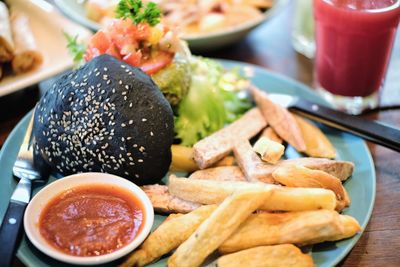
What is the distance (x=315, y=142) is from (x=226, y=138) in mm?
477

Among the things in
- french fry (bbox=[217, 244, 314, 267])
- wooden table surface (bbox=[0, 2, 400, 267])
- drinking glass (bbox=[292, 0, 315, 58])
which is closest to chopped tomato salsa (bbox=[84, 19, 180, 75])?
wooden table surface (bbox=[0, 2, 400, 267])

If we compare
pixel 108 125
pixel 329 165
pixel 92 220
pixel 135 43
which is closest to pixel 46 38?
pixel 135 43

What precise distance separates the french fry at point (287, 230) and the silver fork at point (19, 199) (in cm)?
78

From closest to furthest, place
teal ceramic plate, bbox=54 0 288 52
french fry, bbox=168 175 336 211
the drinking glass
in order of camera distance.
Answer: french fry, bbox=168 175 336 211 → teal ceramic plate, bbox=54 0 288 52 → the drinking glass

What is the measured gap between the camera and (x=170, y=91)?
268 cm

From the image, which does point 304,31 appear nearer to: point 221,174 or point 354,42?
point 354,42

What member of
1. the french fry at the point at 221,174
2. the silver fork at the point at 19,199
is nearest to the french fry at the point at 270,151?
the french fry at the point at 221,174

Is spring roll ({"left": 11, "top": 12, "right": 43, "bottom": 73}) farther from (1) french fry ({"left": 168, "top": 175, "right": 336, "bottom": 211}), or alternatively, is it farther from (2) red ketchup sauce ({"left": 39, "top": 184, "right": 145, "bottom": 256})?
(1) french fry ({"left": 168, "top": 175, "right": 336, "bottom": 211})

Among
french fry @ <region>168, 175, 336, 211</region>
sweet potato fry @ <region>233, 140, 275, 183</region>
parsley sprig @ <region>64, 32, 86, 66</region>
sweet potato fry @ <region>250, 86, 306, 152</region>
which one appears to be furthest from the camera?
parsley sprig @ <region>64, 32, 86, 66</region>

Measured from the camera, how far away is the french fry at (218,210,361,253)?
1.88 meters

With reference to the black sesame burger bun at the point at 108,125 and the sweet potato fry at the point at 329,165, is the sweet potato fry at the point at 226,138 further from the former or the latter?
the sweet potato fry at the point at 329,165

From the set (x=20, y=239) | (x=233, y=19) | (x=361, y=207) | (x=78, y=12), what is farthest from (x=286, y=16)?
(x=20, y=239)

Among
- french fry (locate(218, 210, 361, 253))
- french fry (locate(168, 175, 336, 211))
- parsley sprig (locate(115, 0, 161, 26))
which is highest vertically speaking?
parsley sprig (locate(115, 0, 161, 26))

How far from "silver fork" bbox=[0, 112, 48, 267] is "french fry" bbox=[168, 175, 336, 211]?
70 cm
